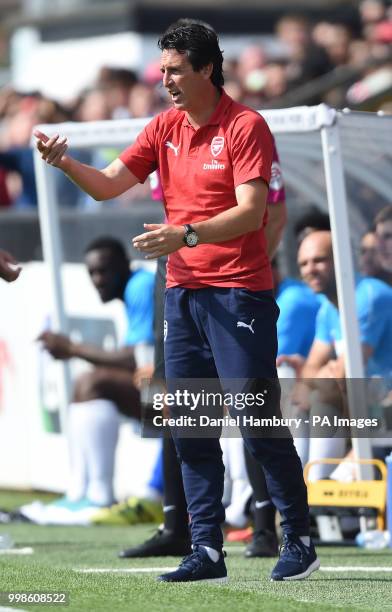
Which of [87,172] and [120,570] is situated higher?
[87,172]

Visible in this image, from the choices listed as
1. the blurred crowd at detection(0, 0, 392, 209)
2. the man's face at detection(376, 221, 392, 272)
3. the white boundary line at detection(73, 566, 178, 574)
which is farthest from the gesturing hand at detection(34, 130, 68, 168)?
the blurred crowd at detection(0, 0, 392, 209)

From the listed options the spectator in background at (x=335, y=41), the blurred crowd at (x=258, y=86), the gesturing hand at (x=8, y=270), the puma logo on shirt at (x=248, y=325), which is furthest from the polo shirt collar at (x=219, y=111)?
the spectator in background at (x=335, y=41)

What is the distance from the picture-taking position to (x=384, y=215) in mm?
9289

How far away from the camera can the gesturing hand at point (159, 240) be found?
19.8 feet

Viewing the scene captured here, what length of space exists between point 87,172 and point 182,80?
1.71 feet

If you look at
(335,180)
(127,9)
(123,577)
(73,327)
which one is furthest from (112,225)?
(127,9)

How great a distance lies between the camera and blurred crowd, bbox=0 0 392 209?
14.5 m

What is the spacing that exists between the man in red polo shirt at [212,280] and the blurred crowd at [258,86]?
6.99 meters

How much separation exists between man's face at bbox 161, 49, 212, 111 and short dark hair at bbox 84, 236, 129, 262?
415 centimetres

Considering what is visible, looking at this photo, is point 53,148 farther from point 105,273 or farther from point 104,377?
point 104,377

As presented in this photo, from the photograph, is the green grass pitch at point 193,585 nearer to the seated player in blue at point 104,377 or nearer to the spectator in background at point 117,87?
the seated player in blue at point 104,377

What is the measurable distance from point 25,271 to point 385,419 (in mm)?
4188

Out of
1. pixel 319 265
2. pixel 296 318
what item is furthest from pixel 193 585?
pixel 296 318

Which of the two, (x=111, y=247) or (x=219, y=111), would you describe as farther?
(x=111, y=247)
